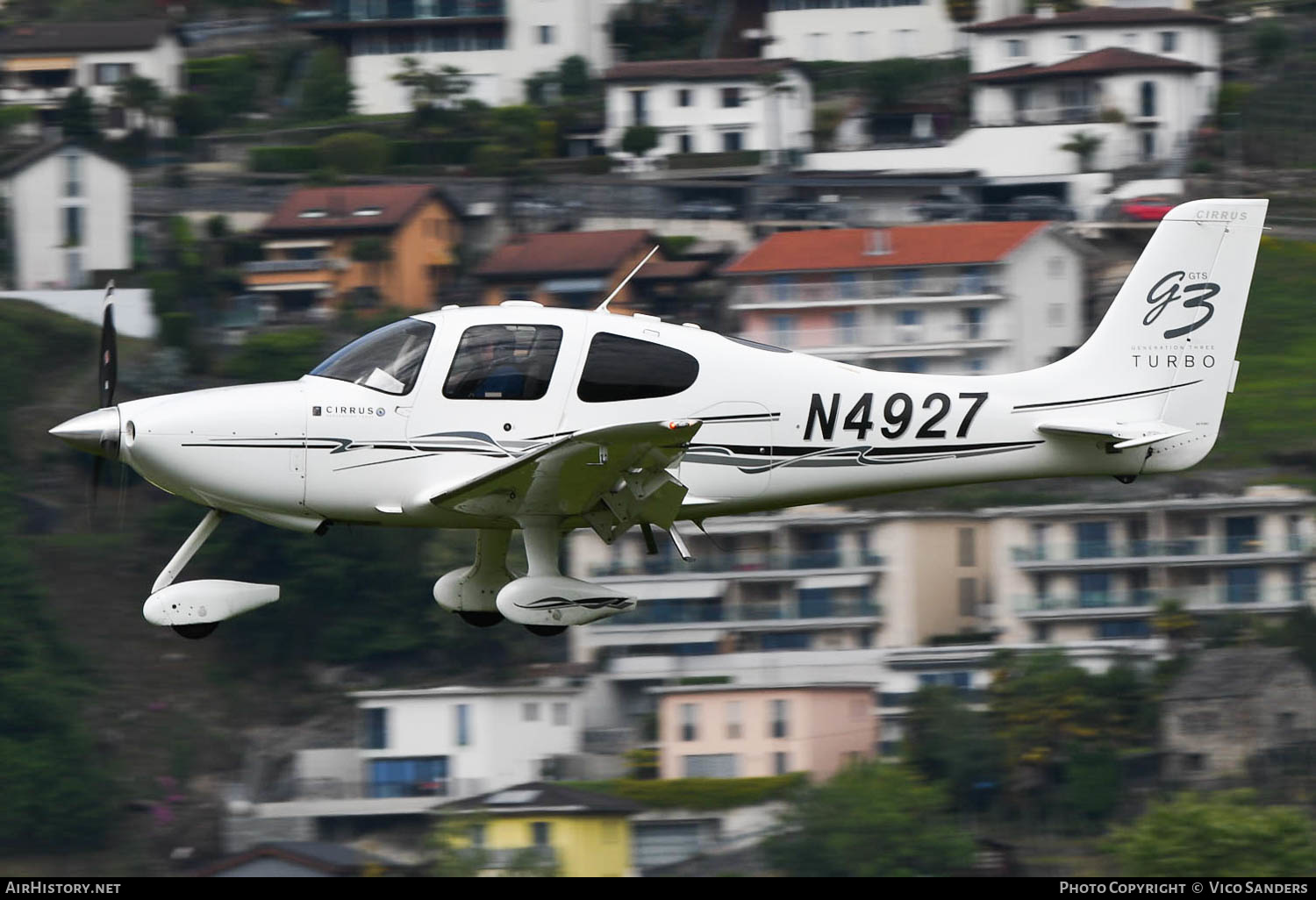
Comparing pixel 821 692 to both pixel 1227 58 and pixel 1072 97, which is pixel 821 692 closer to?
pixel 1072 97

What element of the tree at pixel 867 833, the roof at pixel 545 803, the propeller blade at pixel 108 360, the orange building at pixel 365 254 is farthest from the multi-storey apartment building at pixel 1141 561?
the propeller blade at pixel 108 360

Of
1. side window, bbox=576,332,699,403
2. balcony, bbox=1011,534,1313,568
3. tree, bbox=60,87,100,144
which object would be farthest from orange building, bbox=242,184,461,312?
side window, bbox=576,332,699,403

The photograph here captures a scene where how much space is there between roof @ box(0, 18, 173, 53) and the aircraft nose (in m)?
81.9

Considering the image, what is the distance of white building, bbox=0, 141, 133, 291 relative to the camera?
7719 cm

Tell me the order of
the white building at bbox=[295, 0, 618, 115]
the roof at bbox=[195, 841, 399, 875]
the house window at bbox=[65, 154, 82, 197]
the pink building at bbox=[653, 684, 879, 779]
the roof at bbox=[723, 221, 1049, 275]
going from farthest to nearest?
the white building at bbox=[295, 0, 618, 115] < the house window at bbox=[65, 154, 82, 197] < the roof at bbox=[723, 221, 1049, 275] < the pink building at bbox=[653, 684, 879, 779] < the roof at bbox=[195, 841, 399, 875]

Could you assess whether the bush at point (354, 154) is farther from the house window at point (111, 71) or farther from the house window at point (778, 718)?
the house window at point (778, 718)

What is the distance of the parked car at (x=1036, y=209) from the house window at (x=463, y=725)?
3227 centimetres

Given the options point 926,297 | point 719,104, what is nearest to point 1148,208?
point 926,297

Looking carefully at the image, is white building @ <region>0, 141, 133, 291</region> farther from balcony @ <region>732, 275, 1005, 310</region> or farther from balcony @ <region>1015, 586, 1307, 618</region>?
balcony @ <region>1015, 586, 1307, 618</region>

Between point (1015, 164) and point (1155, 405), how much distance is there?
64.7 m

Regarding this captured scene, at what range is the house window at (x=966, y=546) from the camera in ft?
184

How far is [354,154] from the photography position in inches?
3300

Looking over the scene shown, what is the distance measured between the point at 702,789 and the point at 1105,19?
1868 inches

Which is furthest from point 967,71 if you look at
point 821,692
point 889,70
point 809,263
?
point 821,692
